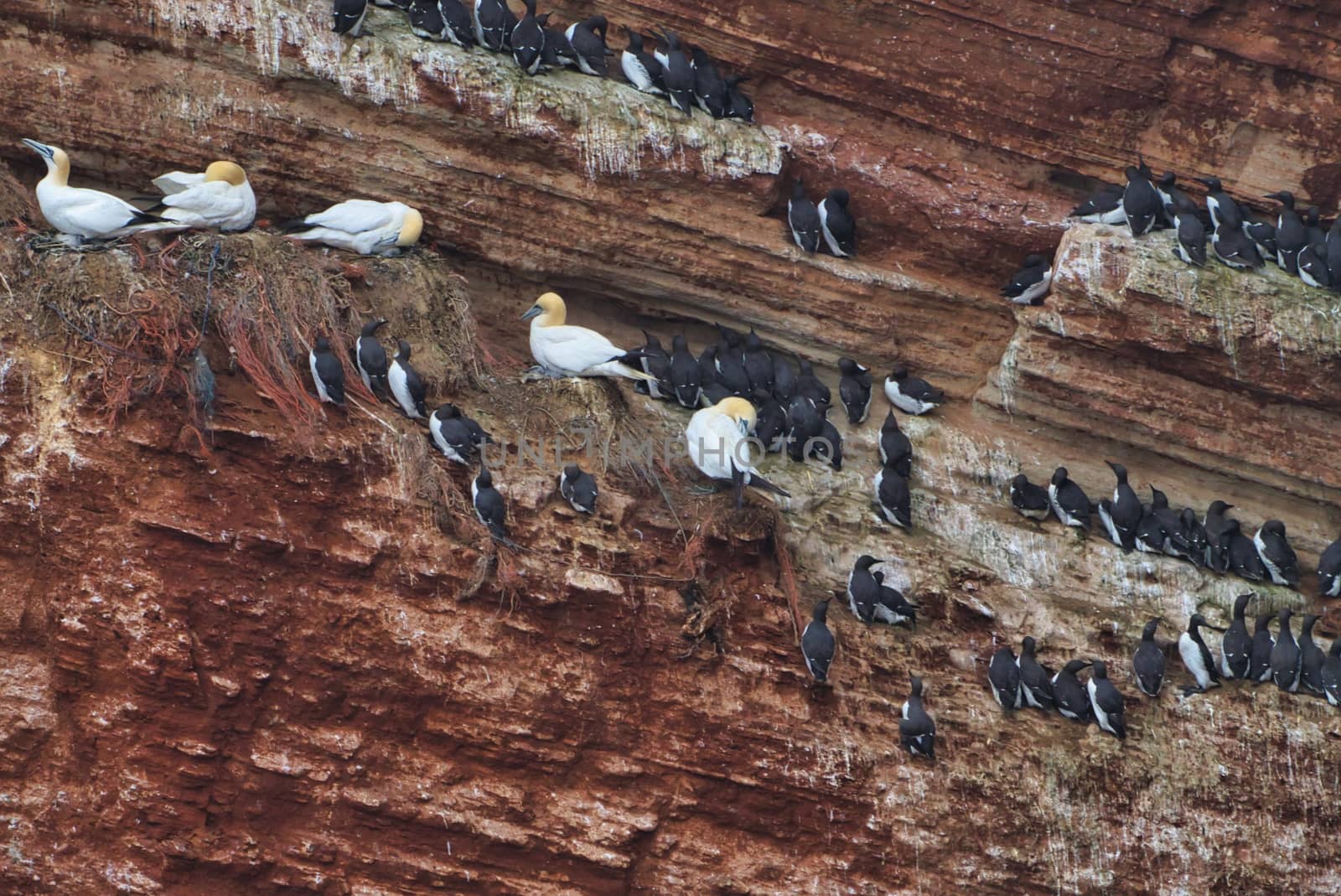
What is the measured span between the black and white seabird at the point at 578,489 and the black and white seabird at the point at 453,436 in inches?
26.6

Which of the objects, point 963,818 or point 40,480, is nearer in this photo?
point 40,480

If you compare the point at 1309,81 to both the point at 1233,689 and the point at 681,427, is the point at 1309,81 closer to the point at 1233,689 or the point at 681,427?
the point at 1233,689

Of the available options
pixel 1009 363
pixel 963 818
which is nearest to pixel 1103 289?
pixel 1009 363

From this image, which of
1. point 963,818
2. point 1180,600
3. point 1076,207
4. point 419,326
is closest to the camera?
point 963,818

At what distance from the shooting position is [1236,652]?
1364 cm

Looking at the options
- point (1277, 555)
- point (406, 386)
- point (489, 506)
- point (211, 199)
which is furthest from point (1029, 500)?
point (211, 199)

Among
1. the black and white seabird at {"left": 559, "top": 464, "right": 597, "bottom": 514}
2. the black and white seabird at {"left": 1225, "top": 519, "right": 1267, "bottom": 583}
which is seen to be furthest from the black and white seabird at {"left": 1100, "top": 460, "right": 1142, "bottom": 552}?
the black and white seabird at {"left": 559, "top": 464, "right": 597, "bottom": 514}

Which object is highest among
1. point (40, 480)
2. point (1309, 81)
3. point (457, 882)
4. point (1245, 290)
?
point (1309, 81)

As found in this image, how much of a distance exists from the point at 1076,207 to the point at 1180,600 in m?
3.67

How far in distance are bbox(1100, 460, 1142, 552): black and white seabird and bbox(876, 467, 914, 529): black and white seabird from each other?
1.75 meters

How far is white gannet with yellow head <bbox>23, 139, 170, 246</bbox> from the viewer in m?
12.3

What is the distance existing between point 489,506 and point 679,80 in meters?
4.84

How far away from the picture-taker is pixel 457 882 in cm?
1139

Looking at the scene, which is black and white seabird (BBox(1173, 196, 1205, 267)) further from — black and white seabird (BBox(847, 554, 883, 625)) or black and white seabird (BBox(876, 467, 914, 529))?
black and white seabird (BBox(847, 554, 883, 625))
